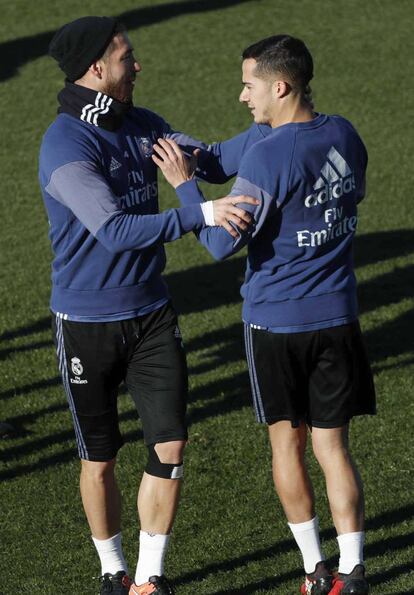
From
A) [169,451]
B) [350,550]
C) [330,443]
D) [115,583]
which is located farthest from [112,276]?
[350,550]

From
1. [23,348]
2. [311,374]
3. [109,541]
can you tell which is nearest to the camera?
[311,374]

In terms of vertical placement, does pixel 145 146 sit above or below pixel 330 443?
above

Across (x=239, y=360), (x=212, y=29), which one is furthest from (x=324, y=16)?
(x=239, y=360)

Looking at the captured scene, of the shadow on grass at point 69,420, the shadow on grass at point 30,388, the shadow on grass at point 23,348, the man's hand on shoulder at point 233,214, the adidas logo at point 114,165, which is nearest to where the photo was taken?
the man's hand on shoulder at point 233,214

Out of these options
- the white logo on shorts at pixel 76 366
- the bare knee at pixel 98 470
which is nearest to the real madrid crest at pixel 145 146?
the white logo on shorts at pixel 76 366

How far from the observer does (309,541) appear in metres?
5.39

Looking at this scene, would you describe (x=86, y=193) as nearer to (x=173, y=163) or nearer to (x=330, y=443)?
(x=173, y=163)

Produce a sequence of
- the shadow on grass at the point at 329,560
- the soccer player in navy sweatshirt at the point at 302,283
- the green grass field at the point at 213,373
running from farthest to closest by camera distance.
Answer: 1. the green grass field at the point at 213,373
2. the shadow on grass at the point at 329,560
3. the soccer player in navy sweatshirt at the point at 302,283

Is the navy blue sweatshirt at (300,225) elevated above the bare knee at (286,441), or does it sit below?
above

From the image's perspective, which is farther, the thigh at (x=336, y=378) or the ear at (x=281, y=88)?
the thigh at (x=336, y=378)

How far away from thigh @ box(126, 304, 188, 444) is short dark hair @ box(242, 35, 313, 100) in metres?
1.14

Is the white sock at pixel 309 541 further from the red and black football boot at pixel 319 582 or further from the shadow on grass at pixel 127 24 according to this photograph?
the shadow on grass at pixel 127 24

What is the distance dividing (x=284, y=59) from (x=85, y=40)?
83 cm

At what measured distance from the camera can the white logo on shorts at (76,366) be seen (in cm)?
535
